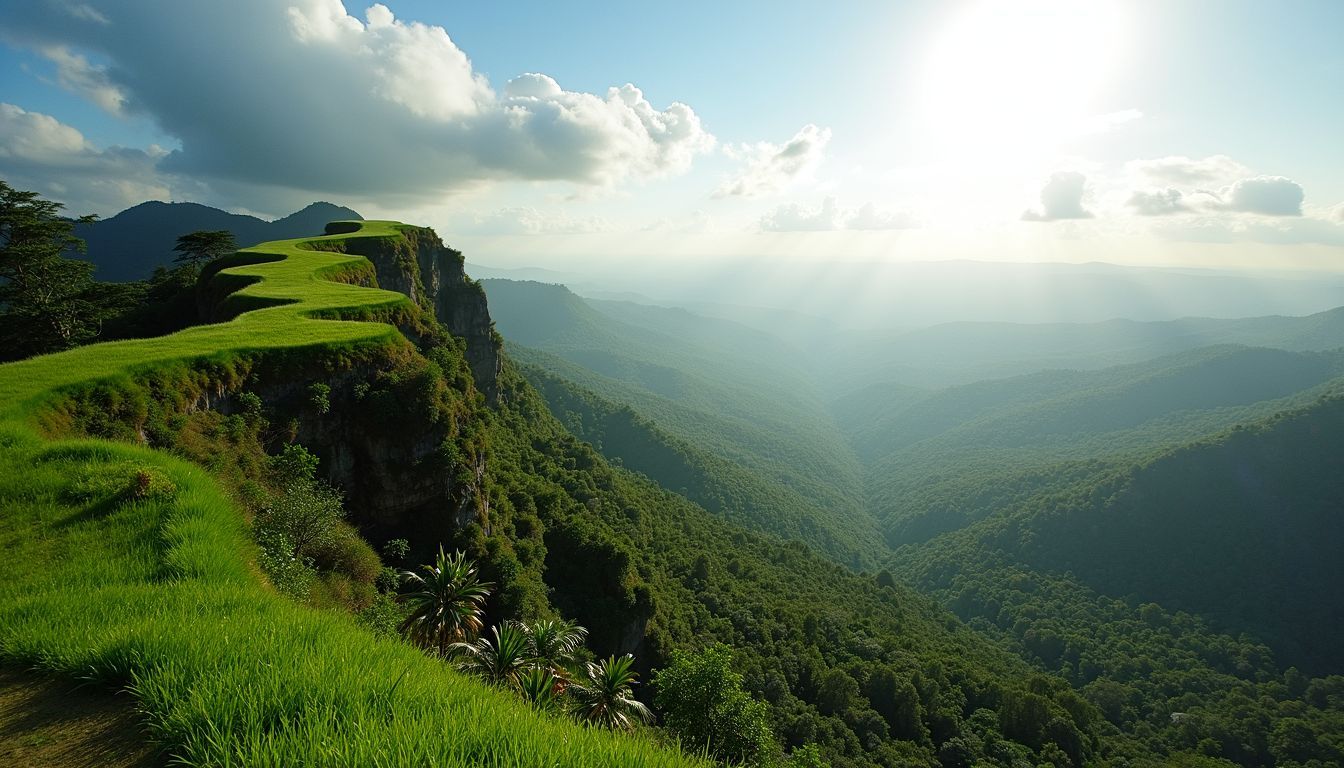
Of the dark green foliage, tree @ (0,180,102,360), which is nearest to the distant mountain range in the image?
the dark green foliage

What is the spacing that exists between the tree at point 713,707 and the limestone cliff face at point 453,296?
35558 millimetres

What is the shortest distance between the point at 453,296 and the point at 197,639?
5132 cm

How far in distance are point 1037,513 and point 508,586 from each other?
14072 centimetres

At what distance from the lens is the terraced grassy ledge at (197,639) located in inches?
157

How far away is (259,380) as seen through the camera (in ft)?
56.9

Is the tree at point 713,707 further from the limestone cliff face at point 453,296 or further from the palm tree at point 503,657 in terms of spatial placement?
the limestone cliff face at point 453,296

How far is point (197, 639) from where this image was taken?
5.16 m

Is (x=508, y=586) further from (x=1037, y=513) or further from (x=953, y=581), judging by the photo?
(x=1037, y=513)

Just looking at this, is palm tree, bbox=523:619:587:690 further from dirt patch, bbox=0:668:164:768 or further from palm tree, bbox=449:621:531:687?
dirt patch, bbox=0:668:164:768

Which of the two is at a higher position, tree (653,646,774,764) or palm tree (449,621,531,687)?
palm tree (449,621,531,687)

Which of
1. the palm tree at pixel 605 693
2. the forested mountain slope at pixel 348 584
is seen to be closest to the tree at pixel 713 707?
the palm tree at pixel 605 693

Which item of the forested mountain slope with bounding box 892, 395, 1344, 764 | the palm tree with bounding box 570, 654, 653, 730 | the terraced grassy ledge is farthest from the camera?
the forested mountain slope with bounding box 892, 395, 1344, 764

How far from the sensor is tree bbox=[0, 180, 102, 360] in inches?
1104

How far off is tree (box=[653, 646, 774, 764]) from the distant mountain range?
655 feet
